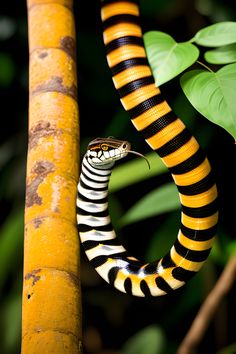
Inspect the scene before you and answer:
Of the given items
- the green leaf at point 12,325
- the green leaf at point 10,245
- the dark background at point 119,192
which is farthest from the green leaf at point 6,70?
the green leaf at point 12,325

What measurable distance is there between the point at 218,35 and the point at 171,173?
0.29 m

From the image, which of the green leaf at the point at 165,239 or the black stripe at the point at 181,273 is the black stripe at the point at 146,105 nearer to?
the black stripe at the point at 181,273

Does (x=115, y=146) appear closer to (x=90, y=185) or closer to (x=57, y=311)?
(x=90, y=185)

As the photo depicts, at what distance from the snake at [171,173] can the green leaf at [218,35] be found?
122 mm

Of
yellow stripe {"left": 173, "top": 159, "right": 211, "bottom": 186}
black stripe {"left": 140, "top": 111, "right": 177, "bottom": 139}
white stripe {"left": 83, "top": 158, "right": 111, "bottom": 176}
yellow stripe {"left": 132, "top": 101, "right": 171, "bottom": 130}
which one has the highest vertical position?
yellow stripe {"left": 132, "top": 101, "right": 171, "bottom": 130}

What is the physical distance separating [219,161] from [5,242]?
0.83m

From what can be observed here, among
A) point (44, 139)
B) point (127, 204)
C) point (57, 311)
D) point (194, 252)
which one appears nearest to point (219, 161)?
point (127, 204)

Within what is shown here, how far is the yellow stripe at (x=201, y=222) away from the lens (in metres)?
0.86

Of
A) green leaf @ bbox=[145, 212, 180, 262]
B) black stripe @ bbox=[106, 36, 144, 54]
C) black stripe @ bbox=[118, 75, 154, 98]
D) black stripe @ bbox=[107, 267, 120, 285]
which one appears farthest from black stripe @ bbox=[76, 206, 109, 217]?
green leaf @ bbox=[145, 212, 180, 262]

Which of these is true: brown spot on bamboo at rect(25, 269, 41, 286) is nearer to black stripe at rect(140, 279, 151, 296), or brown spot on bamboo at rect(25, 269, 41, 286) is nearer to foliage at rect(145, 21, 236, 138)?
black stripe at rect(140, 279, 151, 296)

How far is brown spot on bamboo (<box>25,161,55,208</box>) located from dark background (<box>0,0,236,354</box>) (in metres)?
0.98

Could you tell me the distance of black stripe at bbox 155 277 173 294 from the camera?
91 cm

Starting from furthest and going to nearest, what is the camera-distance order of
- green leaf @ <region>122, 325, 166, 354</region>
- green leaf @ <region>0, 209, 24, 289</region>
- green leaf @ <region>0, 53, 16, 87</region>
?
1. green leaf @ <region>0, 53, 16, 87</region>
2. green leaf @ <region>0, 209, 24, 289</region>
3. green leaf @ <region>122, 325, 166, 354</region>

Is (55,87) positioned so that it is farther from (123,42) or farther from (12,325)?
(12,325)
